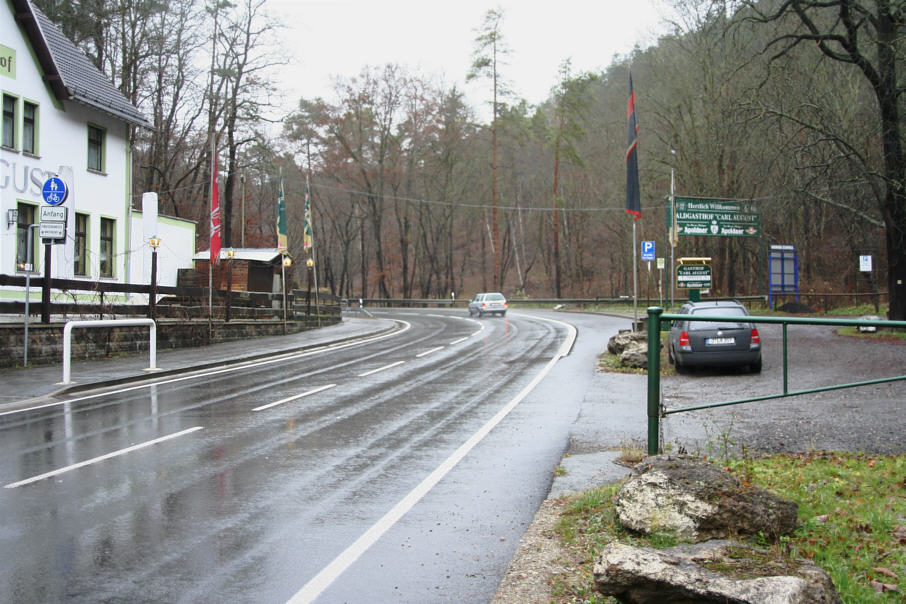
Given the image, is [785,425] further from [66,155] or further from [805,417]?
[66,155]

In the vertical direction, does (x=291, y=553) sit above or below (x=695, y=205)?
below

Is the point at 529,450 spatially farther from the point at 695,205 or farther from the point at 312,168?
the point at 312,168

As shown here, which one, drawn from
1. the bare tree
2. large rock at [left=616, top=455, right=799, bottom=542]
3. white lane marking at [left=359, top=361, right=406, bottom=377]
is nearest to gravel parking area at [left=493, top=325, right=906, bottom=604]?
large rock at [left=616, top=455, right=799, bottom=542]

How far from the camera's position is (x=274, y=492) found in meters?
6.94

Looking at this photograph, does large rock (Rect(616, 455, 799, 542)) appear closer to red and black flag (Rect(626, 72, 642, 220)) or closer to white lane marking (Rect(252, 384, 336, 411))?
white lane marking (Rect(252, 384, 336, 411))

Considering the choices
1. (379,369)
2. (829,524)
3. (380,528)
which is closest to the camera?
(829,524)

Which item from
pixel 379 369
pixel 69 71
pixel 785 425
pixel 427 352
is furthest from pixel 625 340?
pixel 69 71

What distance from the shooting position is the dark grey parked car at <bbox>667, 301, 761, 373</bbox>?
50.8 ft

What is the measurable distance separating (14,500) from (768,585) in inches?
242

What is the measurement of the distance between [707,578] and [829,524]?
73.5 inches

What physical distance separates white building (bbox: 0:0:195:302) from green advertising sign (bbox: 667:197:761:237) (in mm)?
22093

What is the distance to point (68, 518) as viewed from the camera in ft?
19.9

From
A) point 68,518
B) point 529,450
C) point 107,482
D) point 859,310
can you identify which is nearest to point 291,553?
point 68,518

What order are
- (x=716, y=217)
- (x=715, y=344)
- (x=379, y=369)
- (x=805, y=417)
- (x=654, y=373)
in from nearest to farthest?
1. (x=654, y=373)
2. (x=805, y=417)
3. (x=715, y=344)
4. (x=379, y=369)
5. (x=716, y=217)
